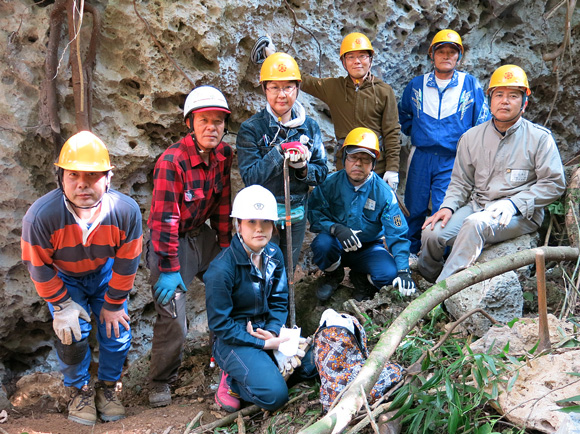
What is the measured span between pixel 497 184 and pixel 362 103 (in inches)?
54.9

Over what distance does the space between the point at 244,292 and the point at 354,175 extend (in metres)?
1.52

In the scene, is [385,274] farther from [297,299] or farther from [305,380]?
[305,380]

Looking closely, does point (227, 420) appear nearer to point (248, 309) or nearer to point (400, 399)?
point (248, 309)

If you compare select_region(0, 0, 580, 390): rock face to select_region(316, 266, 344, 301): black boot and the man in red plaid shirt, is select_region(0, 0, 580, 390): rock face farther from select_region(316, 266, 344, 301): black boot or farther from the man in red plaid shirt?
select_region(316, 266, 344, 301): black boot

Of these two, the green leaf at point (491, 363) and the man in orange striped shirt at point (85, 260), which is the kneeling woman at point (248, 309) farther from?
the green leaf at point (491, 363)

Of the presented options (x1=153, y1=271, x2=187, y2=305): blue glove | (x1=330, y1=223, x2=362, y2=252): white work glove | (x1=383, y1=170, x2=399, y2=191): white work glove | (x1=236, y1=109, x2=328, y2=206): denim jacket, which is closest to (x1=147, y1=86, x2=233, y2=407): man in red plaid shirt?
(x1=153, y1=271, x2=187, y2=305): blue glove

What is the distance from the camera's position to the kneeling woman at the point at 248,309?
11.3 feet

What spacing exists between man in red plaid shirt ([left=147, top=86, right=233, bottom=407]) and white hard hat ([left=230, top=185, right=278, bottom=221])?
0.54m

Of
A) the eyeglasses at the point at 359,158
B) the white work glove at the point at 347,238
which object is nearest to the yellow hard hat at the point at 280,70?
the eyeglasses at the point at 359,158

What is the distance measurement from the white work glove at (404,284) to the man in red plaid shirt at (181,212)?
152 cm

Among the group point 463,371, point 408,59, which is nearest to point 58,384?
point 463,371

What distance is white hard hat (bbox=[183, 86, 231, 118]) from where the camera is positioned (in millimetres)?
3814

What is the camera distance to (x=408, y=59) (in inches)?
228

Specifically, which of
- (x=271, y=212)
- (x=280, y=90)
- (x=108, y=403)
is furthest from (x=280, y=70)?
(x=108, y=403)
